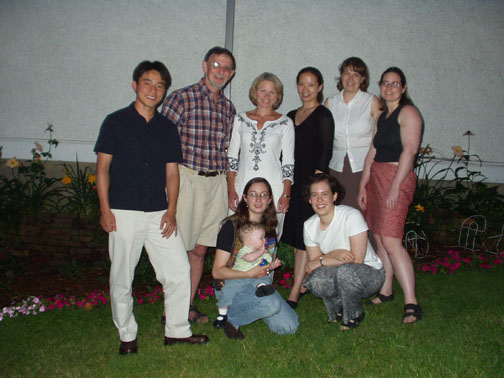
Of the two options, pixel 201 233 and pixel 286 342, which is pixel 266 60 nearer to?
pixel 201 233

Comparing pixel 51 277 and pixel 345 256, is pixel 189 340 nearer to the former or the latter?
pixel 345 256

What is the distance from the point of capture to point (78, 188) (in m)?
5.43

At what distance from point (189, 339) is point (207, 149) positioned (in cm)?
138

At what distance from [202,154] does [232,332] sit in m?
1.32

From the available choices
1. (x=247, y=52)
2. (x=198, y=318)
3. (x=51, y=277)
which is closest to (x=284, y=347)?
(x=198, y=318)

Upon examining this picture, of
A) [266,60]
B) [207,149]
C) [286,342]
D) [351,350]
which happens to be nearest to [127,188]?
[207,149]

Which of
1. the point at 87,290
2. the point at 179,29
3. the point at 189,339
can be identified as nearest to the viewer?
the point at 189,339

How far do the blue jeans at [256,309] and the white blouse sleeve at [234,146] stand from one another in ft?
2.99

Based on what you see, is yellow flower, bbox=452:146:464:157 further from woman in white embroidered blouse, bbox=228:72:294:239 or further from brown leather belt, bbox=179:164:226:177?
brown leather belt, bbox=179:164:226:177

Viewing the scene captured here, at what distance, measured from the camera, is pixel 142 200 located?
2.81m

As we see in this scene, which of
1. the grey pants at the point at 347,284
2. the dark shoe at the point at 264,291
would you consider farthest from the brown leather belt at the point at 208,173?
the grey pants at the point at 347,284

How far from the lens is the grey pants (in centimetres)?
316

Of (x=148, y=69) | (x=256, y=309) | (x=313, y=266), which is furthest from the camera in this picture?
(x=313, y=266)

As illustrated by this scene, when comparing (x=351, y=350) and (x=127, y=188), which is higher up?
(x=127, y=188)
